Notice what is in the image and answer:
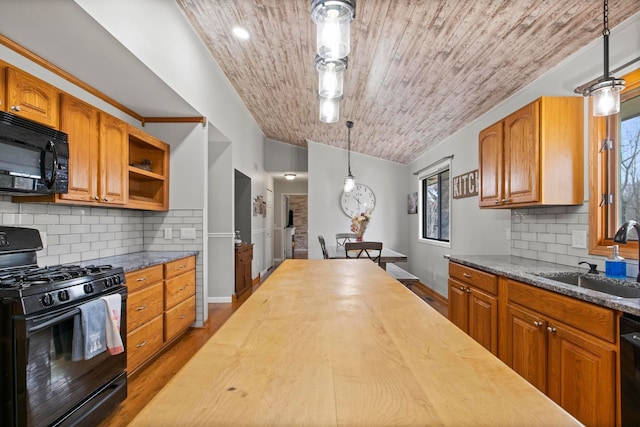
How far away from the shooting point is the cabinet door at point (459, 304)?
8.80 ft

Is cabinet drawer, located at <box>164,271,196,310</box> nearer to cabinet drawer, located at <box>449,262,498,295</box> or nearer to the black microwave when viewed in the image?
the black microwave

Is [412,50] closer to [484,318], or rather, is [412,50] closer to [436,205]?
[484,318]

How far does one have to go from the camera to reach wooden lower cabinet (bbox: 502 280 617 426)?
1.42m

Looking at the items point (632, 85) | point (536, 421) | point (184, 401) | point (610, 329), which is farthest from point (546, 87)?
point (184, 401)

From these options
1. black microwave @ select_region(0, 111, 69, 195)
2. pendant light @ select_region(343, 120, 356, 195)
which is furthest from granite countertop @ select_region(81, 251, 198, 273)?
pendant light @ select_region(343, 120, 356, 195)

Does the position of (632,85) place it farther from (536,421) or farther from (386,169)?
(386,169)

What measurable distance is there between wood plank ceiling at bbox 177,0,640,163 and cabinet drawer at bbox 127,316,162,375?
268cm

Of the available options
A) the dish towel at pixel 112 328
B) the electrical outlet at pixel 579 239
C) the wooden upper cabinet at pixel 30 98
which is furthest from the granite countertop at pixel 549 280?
the wooden upper cabinet at pixel 30 98

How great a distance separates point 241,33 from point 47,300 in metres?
2.61

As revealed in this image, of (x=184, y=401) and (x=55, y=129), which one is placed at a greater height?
(x=55, y=129)

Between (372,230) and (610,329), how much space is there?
5213 millimetres

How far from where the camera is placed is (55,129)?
6.82 ft

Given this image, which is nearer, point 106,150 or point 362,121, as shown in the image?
point 106,150

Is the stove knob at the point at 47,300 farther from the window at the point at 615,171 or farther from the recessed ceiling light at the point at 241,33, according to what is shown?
the window at the point at 615,171
